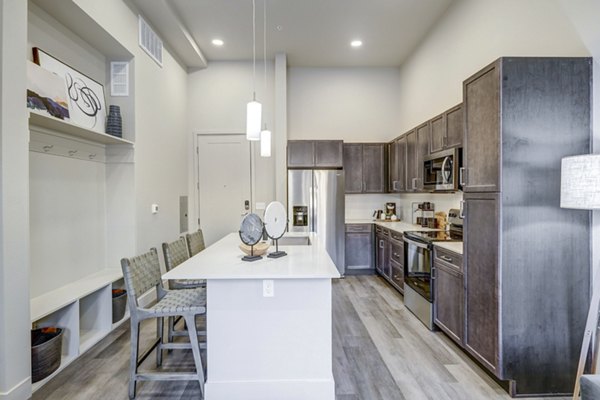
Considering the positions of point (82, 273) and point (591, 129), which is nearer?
point (591, 129)

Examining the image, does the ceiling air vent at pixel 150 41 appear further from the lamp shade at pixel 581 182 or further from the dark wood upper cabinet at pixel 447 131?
the lamp shade at pixel 581 182

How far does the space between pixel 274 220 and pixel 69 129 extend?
1931mm

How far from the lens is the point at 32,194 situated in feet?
8.34

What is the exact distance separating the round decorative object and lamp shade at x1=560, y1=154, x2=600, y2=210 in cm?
176

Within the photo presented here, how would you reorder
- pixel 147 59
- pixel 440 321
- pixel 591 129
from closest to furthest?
1. pixel 591 129
2. pixel 440 321
3. pixel 147 59

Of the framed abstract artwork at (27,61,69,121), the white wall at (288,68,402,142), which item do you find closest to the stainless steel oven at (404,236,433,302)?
the white wall at (288,68,402,142)

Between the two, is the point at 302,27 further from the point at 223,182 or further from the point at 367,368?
the point at 367,368

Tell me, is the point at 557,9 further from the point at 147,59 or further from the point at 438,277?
the point at 147,59

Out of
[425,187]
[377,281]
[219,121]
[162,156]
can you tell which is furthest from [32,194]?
[377,281]

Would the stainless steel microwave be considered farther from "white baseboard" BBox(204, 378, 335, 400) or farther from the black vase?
the black vase

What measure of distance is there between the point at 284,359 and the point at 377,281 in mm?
3093

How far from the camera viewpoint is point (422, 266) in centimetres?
329

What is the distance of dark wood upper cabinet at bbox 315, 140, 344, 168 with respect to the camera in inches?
201

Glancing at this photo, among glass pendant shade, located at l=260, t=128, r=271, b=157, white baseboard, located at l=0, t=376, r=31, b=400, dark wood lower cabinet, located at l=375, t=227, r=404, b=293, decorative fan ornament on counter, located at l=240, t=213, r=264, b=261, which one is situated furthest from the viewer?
dark wood lower cabinet, located at l=375, t=227, r=404, b=293
